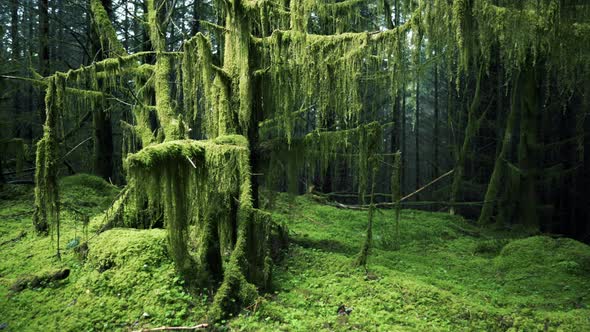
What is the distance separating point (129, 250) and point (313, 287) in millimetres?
3023

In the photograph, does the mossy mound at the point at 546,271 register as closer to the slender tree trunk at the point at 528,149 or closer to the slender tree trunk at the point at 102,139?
the slender tree trunk at the point at 528,149

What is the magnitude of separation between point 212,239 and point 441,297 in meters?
3.70

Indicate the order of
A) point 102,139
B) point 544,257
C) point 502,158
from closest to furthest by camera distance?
point 544,257, point 102,139, point 502,158

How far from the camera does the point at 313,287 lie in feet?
20.8

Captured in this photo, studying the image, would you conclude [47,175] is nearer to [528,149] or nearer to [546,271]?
[546,271]

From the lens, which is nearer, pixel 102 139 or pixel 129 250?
pixel 129 250

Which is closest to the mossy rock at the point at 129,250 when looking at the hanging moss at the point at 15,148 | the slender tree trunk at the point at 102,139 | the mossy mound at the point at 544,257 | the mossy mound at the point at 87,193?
the mossy mound at the point at 87,193

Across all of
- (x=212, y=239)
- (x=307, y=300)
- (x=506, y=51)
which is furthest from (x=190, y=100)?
(x=506, y=51)

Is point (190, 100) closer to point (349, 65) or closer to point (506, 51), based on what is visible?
point (349, 65)

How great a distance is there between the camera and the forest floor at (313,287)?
17.0 ft

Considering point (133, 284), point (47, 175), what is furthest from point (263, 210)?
point (47, 175)

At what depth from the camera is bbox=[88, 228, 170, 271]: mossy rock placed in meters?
5.88

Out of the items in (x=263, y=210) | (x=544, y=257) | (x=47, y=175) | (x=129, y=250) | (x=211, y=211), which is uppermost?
(x=47, y=175)

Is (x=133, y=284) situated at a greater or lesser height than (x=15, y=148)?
lesser
